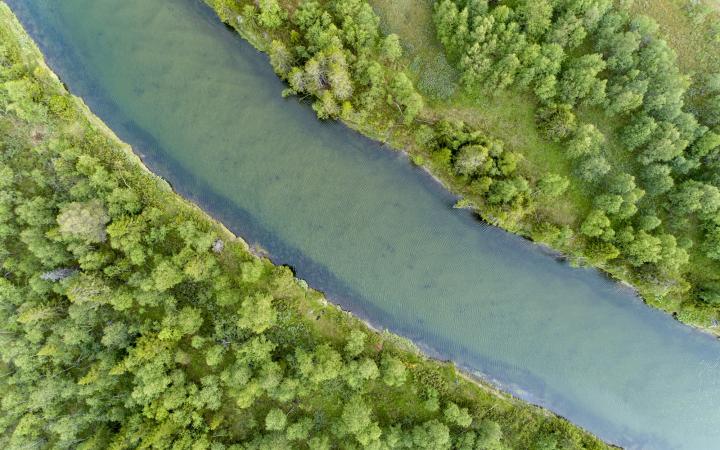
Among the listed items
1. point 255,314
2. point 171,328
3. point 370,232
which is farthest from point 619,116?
point 171,328

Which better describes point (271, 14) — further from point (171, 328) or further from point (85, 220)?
point (171, 328)


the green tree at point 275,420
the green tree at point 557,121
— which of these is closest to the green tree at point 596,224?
the green tree at point 557,121

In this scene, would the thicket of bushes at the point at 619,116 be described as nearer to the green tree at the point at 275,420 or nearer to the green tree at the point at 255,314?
the green tree at the point at 255,314

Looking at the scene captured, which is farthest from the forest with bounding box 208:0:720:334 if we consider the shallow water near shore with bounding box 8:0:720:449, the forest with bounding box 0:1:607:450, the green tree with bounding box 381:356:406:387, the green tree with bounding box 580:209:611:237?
the green tree with bounding box 381:356:406:387

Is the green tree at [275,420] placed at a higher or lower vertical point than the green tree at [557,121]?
lower

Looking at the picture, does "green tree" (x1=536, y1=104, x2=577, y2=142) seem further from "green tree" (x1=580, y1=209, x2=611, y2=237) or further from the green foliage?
the green foliage

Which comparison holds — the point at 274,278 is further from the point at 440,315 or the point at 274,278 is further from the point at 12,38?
the point at 12,38
